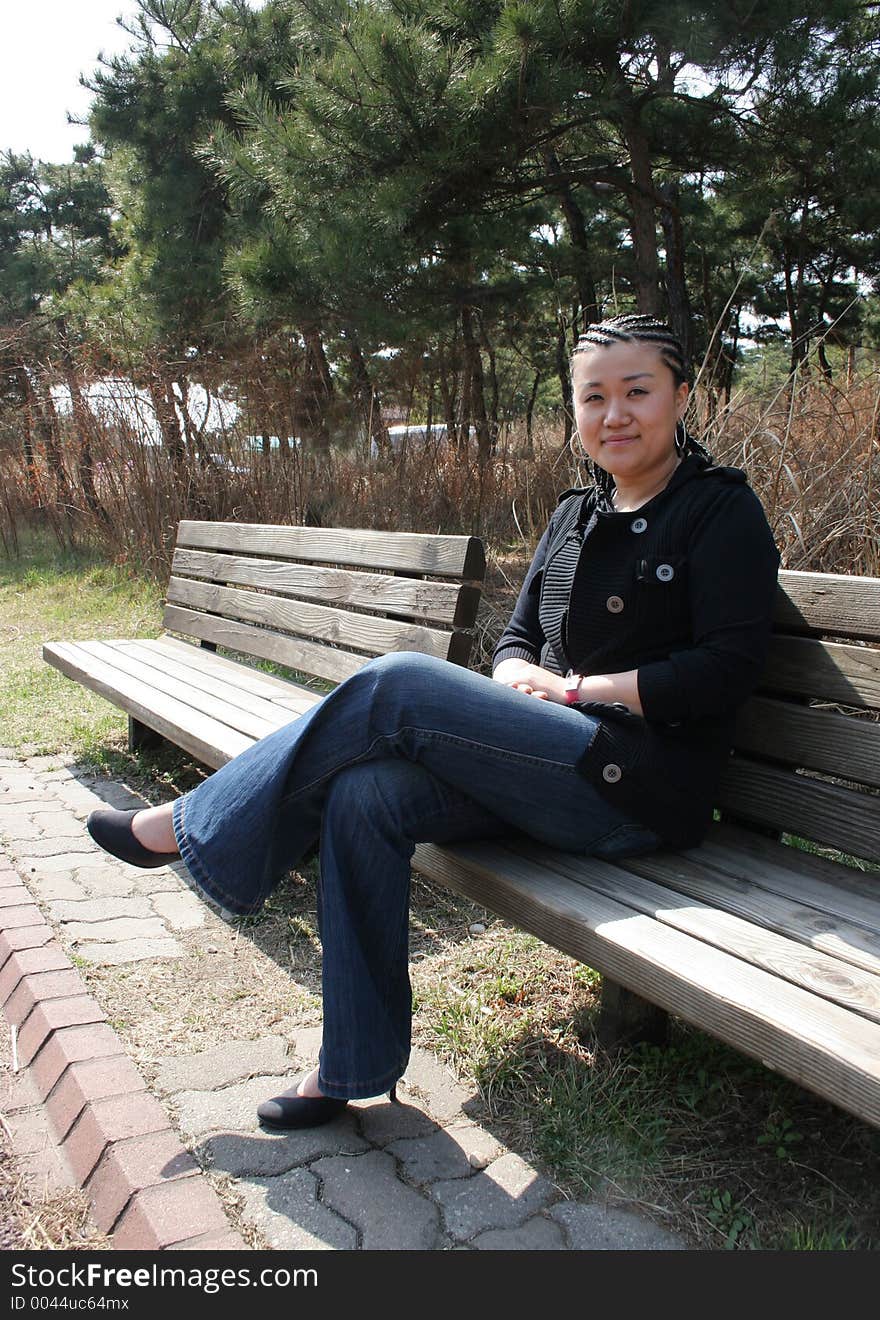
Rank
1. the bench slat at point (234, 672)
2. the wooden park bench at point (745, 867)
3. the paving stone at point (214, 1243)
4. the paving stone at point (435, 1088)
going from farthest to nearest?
the bench slat at point (234, 672) → the paving stone at point (435, 1088) → the paving stone at point (214, 1243) → the wooden park bench at point (745, 867)

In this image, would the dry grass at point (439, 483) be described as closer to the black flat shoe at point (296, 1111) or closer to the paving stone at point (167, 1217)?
the black flat shoe at point (296, 1111)

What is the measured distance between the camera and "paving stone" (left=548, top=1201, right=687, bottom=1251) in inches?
65.7

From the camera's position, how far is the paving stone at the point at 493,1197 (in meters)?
1.72

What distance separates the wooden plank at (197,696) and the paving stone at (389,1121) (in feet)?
3.20

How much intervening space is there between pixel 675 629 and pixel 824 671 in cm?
31

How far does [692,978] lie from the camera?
5.03 ft

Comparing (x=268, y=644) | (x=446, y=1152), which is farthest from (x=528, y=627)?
(x=268, y=644)

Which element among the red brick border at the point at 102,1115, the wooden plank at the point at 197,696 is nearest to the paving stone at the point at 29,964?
the red brick border at the point at 102,1115

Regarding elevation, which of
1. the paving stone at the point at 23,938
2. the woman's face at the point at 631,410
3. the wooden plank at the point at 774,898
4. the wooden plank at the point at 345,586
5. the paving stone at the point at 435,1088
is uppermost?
the woman's face at the point at 631,410

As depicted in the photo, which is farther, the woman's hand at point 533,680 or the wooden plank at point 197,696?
the wooden plank at point 197,696

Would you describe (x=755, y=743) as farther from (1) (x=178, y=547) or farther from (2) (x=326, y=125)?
(2) (x=326, y=125)

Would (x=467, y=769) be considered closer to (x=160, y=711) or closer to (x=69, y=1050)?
(x=69, y=1050)

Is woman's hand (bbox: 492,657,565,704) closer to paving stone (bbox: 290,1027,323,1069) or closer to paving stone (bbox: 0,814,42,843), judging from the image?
paving stone (bbox: 290,1027,323,1069)
